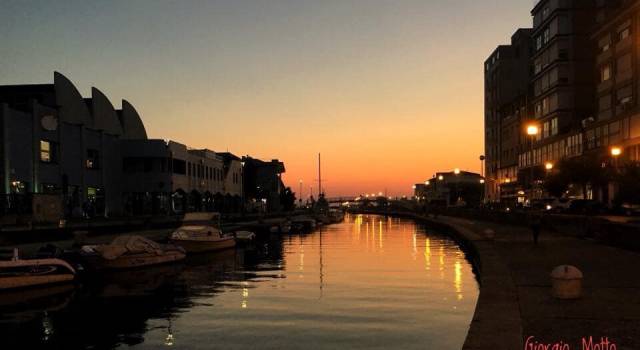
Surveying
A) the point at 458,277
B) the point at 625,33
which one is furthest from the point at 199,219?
the point at 625,33

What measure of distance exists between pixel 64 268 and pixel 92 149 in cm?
5617

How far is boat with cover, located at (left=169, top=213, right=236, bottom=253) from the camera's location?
45.6 m

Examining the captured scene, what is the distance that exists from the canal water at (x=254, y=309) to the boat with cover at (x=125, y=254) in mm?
694

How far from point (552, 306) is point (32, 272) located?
22455mm

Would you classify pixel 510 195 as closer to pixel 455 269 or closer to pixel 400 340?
pixel 455 269

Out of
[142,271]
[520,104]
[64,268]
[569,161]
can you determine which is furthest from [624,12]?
[64,268]

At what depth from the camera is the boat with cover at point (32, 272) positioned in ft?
88.9

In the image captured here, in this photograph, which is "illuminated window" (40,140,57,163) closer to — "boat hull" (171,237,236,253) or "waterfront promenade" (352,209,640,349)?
"boat hull" (171,237,236,253)

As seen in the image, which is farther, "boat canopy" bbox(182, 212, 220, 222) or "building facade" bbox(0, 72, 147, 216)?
"building facade" bbox(0, 72, 147, 216)

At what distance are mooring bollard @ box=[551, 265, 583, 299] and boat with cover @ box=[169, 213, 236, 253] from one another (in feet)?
110

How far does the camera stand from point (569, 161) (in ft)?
234

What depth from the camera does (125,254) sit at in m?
35.1

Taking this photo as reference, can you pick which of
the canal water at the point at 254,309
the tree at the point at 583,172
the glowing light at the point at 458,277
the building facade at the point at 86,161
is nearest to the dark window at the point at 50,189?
the building facade at the point at 86,161
